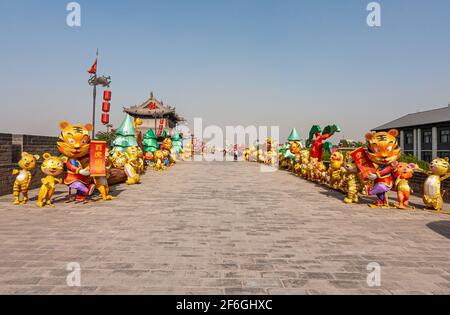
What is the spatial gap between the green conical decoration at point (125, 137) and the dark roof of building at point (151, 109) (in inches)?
956

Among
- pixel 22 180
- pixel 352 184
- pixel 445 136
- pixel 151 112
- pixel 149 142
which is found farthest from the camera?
pixel 151 112

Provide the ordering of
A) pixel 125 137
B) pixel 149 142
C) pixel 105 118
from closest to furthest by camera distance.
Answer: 1. pixel 105 118
2. pixel 125 137
3. pixel 149 142

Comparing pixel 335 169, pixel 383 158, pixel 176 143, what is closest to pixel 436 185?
pixel 383 158

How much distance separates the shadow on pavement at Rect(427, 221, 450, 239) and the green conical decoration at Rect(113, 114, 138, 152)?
1469 cm

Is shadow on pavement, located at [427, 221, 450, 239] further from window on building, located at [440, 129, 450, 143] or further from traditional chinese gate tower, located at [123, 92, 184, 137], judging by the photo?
traditional chinese gate tower, located at [123, 92, 184, 137]

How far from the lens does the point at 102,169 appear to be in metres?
7.36

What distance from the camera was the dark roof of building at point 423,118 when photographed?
27033 millimetres

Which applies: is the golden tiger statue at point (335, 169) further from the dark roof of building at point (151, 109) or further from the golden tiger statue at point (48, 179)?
the dark roof of building at point (151, 109)

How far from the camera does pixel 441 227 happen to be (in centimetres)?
518

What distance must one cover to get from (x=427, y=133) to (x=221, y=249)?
3184 cm

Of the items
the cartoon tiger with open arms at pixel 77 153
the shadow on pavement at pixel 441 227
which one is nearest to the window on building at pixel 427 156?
the shadow on pavement at pixel 441 227

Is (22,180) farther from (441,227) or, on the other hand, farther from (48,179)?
(441,227)

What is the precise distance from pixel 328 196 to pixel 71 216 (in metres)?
7.03
